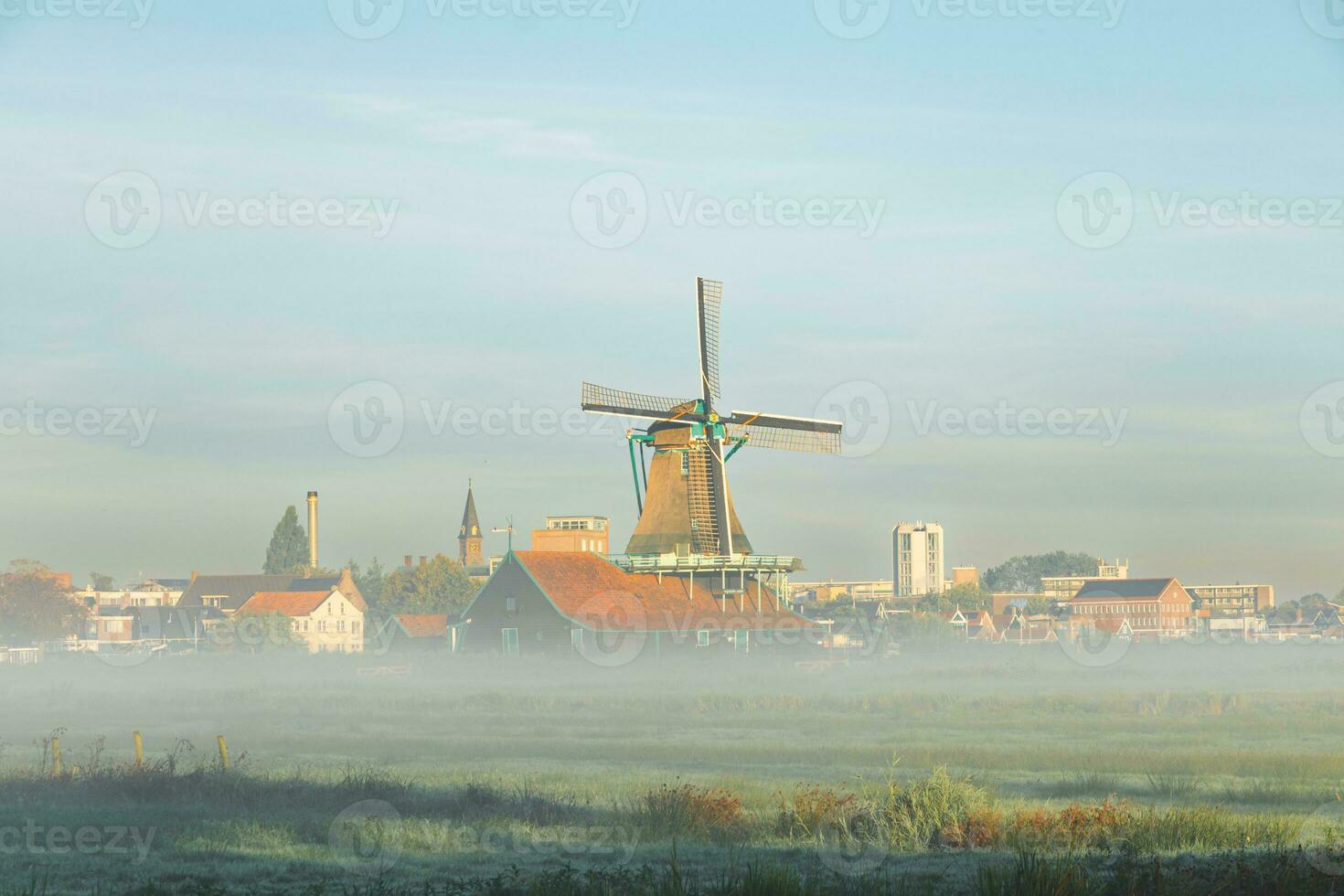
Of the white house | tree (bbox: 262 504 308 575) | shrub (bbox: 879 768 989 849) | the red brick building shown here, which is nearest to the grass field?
shrub (bbox: 879 768 989 849)

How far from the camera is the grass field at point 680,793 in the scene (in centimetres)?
1836

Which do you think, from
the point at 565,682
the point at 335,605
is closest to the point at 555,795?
the point at 565,682

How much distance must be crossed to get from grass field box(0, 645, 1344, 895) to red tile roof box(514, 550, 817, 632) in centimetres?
1206

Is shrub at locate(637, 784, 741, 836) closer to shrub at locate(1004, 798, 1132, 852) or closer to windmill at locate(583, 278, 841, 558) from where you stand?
shrub at locate(1004, 798, 1132, 852)

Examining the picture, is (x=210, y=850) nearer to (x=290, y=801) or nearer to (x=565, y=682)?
(x=290, y=801)

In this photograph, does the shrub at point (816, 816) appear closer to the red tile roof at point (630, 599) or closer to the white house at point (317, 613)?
the red tile roof at point (630, 599)

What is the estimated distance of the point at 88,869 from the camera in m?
→ 19.3

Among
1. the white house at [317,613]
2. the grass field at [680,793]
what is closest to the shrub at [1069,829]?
the grass field at [680,793]

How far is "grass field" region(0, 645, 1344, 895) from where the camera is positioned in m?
18.4

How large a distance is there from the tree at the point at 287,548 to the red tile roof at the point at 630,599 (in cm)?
7937

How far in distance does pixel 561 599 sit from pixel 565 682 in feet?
19.4

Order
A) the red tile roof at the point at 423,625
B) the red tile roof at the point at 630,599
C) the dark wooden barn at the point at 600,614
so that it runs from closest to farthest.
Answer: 1. the dark wooden barn at the point at 600,614
2. the red tile roof at the point at 630,599
3. the red tile roof at the point at 423,625

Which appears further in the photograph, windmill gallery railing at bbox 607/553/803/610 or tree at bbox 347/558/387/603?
tree at bbox 347/558/387/603

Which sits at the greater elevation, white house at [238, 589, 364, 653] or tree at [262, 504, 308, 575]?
tree at [262, 504, 308, 575]
